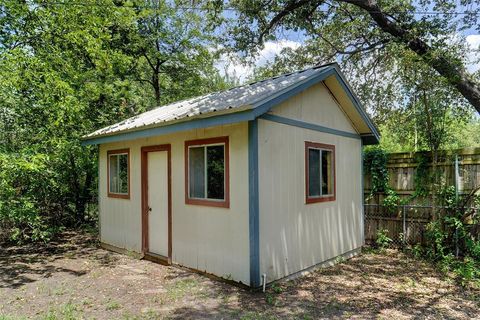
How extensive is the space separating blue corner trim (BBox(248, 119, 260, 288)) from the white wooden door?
212cm

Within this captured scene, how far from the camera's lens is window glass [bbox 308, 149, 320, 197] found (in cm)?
593

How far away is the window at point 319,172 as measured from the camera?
5.87 metres

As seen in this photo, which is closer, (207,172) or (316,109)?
(207,172)

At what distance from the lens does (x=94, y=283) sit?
5266 mm

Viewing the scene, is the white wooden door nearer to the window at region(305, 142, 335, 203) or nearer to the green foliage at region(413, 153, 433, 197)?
the window at region(305, 142, 335, 203)

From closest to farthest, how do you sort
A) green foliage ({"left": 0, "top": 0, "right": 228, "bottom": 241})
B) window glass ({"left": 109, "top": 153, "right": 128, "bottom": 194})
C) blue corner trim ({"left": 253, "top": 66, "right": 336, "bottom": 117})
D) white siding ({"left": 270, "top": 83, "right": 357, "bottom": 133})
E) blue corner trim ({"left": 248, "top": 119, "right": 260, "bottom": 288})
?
blue corner trim ({"left": 253, "top": 66, "right": 336, "bottom": 117}) < blue corner trim ({"left": 248, "top": 119, "right": 260, "bottom": 288}) < white siding ({"left": 270, "top": 83, "right": 357, "bottom": 133}) < green foliage ({"left": 0, "top": 0, "right": 228, "bottom": 241}) < window glass ({"left": 109, "top": 153, "right": 128, "bottom": 194})

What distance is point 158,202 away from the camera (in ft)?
21.0

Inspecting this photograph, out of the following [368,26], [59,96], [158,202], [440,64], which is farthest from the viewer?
[368,26]

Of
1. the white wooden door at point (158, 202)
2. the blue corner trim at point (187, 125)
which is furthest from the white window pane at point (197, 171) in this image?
the white wooden door at point (158, 202)

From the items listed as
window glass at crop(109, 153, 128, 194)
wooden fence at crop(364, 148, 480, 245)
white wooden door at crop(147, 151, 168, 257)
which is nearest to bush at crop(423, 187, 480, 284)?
wooden fence at crop(364, 148, 480, 245)

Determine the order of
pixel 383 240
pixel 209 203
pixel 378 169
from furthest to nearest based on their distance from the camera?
pixel 378 169 → pixel 383 240 → pixel 209 203

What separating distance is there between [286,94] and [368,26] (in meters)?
5.82

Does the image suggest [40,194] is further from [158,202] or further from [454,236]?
[454,236]

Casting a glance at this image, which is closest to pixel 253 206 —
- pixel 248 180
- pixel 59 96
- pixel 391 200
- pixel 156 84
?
A: pixel 248 180
